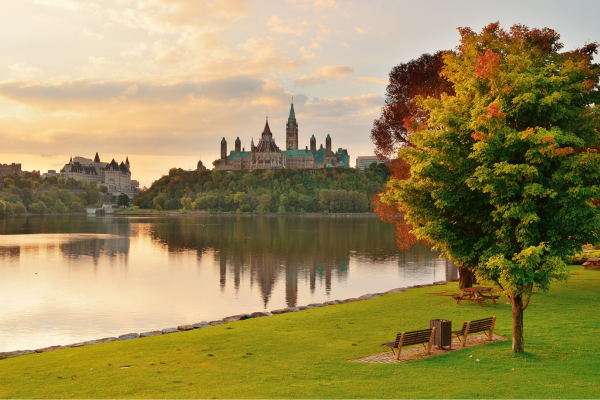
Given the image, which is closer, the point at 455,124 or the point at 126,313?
the point at 455,124

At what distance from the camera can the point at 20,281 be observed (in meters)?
32.9

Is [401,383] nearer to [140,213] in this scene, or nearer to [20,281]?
[20,281]

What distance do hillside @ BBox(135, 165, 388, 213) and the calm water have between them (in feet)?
351

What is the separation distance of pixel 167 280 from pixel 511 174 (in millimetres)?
27382

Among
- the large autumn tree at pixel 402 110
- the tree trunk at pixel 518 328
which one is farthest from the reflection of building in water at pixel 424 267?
the tree trunk at pixel 518 328

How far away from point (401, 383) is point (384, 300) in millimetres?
11814

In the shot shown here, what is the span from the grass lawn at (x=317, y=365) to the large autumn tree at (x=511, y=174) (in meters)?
1.92

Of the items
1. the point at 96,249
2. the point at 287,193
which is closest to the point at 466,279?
the point at 96,249

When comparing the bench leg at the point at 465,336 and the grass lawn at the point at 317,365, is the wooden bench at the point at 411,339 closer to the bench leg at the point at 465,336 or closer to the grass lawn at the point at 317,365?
the grass lawn at the point at 317,365

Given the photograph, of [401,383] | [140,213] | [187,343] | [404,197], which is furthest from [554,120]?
[140,213]

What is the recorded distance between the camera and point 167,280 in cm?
3438

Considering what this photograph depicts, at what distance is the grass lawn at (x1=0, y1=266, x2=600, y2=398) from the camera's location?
1038 cm

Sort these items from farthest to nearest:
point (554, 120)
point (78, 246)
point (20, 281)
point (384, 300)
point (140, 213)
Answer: point (140, 213) < point (78, 246) < point (20, 281) < point (384, 300) < point (554, 120)

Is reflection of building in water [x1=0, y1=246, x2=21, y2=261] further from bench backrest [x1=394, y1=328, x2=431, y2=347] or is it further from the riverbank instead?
the riverbank
